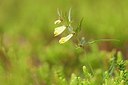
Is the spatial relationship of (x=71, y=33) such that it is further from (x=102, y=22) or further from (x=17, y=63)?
(x=102, y=22)

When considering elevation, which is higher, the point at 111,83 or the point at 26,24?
the point at 111,83

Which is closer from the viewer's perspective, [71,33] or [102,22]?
[71,33]

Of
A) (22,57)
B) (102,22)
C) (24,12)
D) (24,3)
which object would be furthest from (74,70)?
(24,3)

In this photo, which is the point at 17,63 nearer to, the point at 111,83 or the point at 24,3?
the point at 111,83

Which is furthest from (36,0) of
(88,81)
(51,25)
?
(88,81)

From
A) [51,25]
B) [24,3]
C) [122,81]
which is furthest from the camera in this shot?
[24,3]

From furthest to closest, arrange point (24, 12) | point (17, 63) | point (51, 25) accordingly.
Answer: point (24, 12) → point (51, 25) → point (17, 63)

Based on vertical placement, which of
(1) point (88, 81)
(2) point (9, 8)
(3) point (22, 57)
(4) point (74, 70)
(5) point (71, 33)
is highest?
(5) point (71, 33)
